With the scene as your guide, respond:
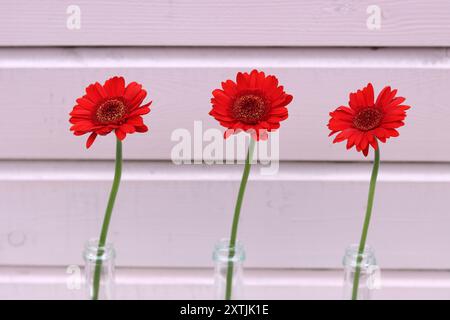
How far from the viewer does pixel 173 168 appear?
74cm

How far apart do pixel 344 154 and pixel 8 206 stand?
1.48ft

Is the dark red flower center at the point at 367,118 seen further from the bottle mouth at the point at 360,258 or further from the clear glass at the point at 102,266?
the clear glass at the point at 102,266

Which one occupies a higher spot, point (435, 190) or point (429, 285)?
point (435, 190)

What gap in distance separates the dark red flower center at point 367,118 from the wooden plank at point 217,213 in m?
0.20

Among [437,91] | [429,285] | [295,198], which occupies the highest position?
[437,91]

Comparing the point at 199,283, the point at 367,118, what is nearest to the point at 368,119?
the point at 367,118

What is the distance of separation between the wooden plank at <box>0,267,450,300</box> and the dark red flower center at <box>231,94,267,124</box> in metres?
0.31

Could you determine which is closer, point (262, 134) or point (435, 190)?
point (262, 134)

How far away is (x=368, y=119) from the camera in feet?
1.77

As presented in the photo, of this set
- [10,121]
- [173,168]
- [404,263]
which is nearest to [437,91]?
[404,263]

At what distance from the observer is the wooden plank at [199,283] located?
0.76 meters
